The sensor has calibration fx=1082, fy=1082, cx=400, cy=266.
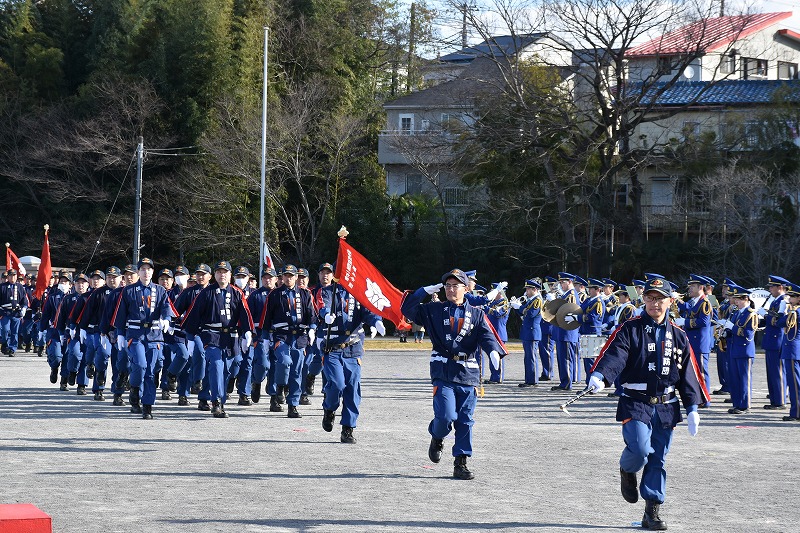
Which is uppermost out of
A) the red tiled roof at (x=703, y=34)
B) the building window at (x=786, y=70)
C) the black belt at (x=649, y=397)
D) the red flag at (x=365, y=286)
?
the building window at (x=786, y=70)

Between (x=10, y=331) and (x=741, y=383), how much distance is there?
1984 cm

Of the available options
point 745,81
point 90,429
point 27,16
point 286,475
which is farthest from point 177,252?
point 286,475

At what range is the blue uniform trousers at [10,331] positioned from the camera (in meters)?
28.8

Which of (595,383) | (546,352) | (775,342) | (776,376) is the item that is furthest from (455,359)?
(546,352)

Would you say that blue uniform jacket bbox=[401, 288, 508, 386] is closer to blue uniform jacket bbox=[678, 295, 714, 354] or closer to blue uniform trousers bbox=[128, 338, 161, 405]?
blue uniform trousers bbox=[128, 338, 161, 405]

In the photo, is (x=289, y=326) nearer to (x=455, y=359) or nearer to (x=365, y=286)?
(x=365, y=286)

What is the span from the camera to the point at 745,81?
151 feet

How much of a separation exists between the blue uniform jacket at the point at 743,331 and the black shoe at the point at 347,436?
7348mm

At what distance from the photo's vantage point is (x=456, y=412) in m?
10.4

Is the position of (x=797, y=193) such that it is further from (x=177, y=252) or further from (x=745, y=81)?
(x=177, y=252)

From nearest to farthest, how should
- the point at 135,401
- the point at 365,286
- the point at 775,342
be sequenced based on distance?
1. the point at 365,286
2. the point at 135,401
3. the point at 775,342

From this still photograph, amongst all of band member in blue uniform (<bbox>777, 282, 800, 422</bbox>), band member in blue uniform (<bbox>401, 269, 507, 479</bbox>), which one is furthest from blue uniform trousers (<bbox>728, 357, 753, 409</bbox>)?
band member in blue uniform (<bbox>401, 269, 507, 479</bbox>)

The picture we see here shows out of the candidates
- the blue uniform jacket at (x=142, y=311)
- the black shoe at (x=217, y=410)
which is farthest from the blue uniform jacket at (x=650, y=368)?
the blue uniform jacket at (x=142, y=311)

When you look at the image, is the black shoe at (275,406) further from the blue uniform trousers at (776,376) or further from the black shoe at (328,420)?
the blue uniform trousers at (776,376)
